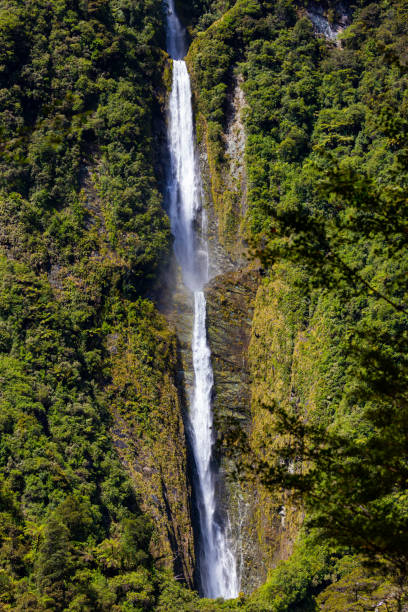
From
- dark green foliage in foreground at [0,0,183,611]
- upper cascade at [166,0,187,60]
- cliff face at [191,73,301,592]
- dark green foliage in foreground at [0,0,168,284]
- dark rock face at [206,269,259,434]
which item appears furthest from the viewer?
upper cascade at [166,0,187,60]

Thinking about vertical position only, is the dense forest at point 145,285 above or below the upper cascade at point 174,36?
below

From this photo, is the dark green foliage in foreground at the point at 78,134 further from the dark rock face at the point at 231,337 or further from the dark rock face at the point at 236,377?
the dark rock face at the point at 236,377

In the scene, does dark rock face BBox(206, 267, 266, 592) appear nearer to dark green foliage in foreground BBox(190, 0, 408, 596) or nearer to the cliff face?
the cliff face

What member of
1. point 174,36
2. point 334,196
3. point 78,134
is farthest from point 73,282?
point 174,36

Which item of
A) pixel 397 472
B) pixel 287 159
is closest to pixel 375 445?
pixel 397 472

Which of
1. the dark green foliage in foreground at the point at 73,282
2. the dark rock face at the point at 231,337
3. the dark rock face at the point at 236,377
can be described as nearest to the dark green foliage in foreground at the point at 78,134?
the dark green foliage in foreground at the point at 73,282

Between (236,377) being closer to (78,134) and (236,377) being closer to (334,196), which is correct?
(78,134)

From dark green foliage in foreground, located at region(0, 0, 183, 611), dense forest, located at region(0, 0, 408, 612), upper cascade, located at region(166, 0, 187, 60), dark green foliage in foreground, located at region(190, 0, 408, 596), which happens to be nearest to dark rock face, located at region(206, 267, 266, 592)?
dense forest, located at region(0, 0, 408, 612)

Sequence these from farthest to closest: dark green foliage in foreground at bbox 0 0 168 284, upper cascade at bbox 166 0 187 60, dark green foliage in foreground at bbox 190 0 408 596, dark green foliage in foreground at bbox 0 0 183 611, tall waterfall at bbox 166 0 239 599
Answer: upper cascade at bbox 166 0 187 60 < dark green foliage in foreground at bbox 0 0 168 284 < tall waterfall at bbox 166 0 239 599 < dark green foliage in foreground at bbox 0 0 183 611 < dark green foliage in foreground at bbox 190 0 408 596
